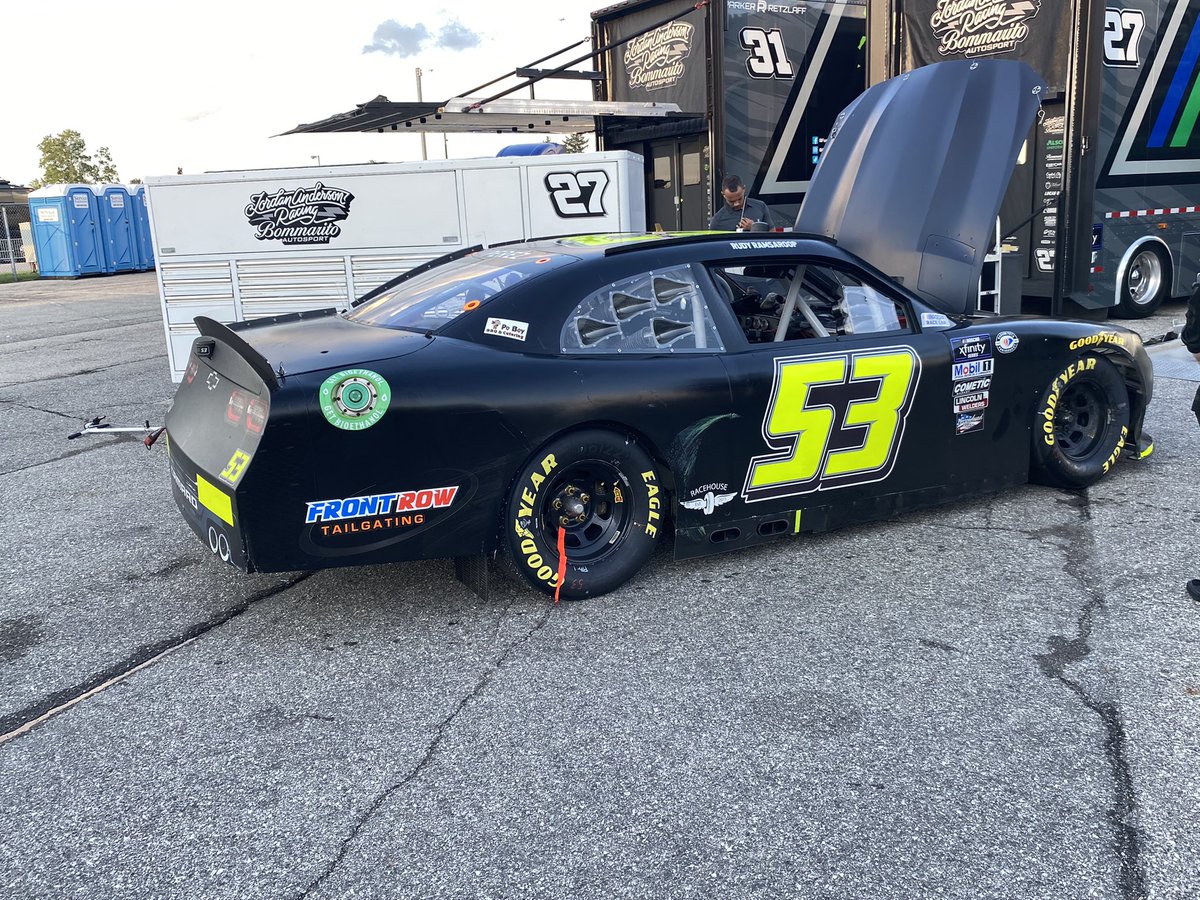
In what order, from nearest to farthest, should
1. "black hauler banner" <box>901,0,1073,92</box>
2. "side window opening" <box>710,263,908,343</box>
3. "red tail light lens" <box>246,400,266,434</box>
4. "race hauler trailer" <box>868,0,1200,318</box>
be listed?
"red tail light lens" <box>246,400,266,434</box>, "side window opening" <box>710,263,908,343</box>, "black hauler banner" <box>901,0,1073,92</box>, "race hauler trailer" <box>868,0,1200,318</box>

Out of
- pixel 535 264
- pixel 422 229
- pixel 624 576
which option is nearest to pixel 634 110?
pixel 422 229

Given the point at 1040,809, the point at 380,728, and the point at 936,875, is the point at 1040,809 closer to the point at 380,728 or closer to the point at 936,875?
the point at 936,875

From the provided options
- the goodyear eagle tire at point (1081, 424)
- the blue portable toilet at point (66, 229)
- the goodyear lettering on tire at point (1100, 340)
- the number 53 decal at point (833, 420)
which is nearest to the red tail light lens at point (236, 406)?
the number 53 decal at point (833, 420)

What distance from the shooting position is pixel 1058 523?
498cm

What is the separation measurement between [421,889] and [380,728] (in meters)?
0.82

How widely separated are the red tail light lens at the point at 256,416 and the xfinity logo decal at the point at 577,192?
5.55m

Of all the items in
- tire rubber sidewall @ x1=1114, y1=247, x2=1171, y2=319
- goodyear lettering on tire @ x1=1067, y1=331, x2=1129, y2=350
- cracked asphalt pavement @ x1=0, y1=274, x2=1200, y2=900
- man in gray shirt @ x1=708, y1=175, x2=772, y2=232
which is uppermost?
man in gray shirt @ x1=708, y1=175, x2=772, y2=232

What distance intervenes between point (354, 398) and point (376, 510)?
1.38 ft

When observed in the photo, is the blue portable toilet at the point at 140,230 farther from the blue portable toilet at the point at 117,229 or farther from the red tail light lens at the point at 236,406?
the red tail light lens at the point at 236,406

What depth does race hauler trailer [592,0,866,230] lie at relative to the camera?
11.2 meters

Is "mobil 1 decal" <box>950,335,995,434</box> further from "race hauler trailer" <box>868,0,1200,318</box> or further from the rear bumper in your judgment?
"race hauler trailer" <box>868,0,1200,318</box>

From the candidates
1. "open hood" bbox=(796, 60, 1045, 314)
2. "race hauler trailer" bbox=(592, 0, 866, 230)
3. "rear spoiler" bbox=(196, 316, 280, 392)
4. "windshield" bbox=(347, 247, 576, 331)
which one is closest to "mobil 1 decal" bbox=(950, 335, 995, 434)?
"open hood" bbox=(796, 60, 1045, 314)

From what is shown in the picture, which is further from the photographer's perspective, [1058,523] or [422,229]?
[422,229]

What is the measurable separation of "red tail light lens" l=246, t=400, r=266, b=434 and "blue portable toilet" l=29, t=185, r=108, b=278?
32294mm
